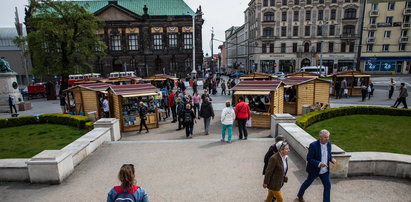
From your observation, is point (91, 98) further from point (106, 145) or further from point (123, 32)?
point (123, 32)

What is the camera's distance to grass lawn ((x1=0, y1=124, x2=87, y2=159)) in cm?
1009

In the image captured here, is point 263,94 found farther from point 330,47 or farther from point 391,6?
point 391,6

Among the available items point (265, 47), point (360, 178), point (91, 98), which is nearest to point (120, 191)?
point (360, 178)

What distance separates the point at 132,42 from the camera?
56.7 metres

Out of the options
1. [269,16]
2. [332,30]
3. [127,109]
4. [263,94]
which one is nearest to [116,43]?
[269,16]

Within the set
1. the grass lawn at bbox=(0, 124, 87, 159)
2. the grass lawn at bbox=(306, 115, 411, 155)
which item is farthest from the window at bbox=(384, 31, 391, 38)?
the grass lawn at bbox=(0, 124, 87, 159)

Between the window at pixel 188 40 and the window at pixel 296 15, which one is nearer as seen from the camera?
the window at pixel 188 40

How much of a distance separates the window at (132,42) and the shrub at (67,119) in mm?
43810

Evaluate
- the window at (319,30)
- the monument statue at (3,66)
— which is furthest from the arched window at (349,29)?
the monument statue at (3,66)

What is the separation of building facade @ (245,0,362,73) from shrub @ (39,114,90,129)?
154ft

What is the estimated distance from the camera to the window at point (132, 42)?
185ft

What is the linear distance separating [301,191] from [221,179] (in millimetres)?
2315

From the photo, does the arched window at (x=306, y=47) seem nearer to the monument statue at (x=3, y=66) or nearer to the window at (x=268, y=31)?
the window at (x=268, y=31)

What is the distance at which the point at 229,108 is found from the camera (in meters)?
10.3
